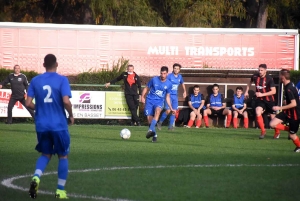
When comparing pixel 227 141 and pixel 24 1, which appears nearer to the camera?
pixel 227 141

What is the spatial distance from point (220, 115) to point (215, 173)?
14.3 metres

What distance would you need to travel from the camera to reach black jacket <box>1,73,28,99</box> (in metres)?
23.2

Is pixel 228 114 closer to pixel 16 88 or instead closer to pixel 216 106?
pixel 216 106

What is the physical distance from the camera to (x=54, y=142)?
29.8 ft

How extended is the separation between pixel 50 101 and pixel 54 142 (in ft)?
1.75

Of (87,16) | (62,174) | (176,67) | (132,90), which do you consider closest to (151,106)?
(176,67)

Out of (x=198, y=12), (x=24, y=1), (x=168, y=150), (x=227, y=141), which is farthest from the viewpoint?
(x=24, y=1)

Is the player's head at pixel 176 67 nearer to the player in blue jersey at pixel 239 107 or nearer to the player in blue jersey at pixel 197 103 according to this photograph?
the player in blue jersey at pixel 197 103

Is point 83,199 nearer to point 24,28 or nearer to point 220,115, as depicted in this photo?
point 220,115

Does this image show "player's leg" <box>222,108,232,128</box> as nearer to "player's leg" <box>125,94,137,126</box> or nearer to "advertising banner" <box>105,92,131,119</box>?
"player's leg" <box>125,94,137,126</box>

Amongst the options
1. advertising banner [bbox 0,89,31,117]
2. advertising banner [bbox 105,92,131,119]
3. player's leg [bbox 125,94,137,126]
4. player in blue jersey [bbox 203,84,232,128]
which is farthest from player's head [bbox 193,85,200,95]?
advertising banner [bbox 0,89,31,117]

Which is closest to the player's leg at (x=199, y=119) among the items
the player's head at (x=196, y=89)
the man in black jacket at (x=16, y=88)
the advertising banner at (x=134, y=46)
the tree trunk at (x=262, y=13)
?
the player's head at (x=196, y=89)

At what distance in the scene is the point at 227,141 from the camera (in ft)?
59.2

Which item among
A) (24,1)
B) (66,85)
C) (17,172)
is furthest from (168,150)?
(24,1)
